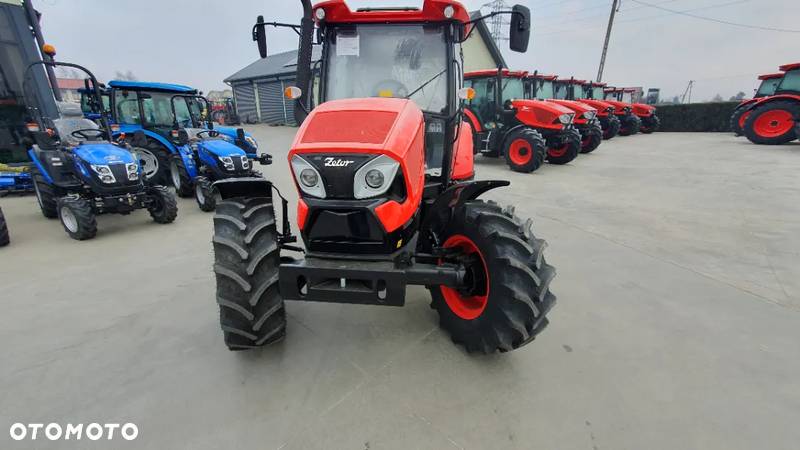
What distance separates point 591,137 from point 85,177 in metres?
12.1

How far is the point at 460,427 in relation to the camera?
1.73m

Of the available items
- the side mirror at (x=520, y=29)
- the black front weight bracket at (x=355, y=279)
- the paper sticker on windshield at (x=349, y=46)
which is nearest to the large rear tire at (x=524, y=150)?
the side mirror at (x=520, y=29)

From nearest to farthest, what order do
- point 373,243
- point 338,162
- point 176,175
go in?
point 338,162 < point 373,243 < point 176,175

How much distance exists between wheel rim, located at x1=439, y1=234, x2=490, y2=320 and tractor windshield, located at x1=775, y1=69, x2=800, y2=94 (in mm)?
15114

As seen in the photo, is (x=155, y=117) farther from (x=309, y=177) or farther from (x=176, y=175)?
(x=309, y=177)

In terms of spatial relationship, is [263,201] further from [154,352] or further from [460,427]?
[460,427]

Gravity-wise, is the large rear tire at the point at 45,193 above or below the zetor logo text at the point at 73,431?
above

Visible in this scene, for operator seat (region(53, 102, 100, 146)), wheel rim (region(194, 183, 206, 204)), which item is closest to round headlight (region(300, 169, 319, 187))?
wheel rim (region(194, 183, 206, 204))

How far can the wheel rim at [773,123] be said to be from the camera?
11055 mm

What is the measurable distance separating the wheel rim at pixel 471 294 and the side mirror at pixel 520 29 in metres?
1.67

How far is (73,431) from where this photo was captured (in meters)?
1.71

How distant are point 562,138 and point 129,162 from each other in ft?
28.8

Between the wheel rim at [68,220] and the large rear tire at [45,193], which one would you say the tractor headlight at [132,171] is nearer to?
the wheel rim at [68,220]

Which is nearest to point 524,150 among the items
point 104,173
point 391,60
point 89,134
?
point 391,60
